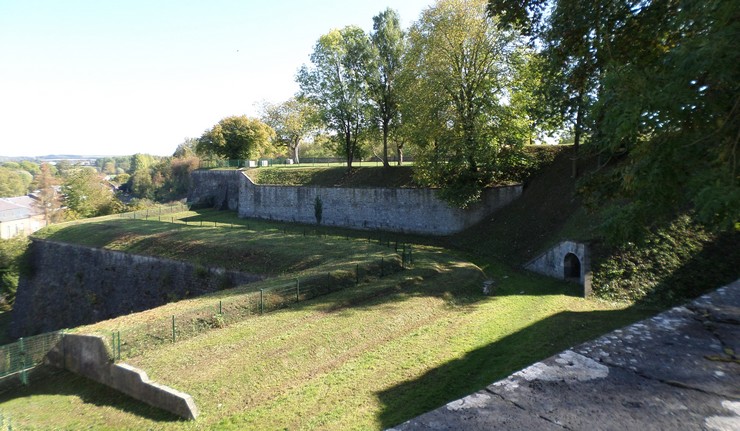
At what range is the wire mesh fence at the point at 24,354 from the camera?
13.3 m

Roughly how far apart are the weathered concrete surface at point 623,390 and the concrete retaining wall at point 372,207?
2483 cm

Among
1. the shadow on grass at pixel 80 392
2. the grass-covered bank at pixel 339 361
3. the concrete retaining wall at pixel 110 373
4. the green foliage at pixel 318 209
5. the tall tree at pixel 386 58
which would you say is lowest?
the shadow on grass at pixel 80 392

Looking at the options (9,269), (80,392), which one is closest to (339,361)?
(80,392)

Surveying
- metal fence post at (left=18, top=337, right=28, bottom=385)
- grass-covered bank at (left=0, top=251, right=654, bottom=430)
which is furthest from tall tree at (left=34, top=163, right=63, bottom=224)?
grass-covered bank at (left=0, top=251, right=654, bottom=430)

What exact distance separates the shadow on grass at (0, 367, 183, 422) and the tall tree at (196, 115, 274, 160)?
1657 inches

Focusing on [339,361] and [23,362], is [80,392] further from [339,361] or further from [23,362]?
[339,361]

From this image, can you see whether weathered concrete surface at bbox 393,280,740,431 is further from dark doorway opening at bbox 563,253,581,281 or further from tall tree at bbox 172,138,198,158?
tall tree at bbox 172,138,198,158

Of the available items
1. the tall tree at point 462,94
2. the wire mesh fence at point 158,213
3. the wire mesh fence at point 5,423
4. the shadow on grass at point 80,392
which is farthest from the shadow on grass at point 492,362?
the wire mesh fence at point 158,213

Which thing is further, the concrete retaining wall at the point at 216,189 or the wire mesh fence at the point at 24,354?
the concrete retaining wall at the point at 216,189

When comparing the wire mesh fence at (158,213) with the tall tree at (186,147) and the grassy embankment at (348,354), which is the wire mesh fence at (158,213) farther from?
the tall tree at (186,147)

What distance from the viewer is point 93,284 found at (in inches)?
1115

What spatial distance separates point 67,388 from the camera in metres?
12.6

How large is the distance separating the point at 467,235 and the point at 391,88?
14.6 meters

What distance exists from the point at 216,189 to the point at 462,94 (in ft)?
112
